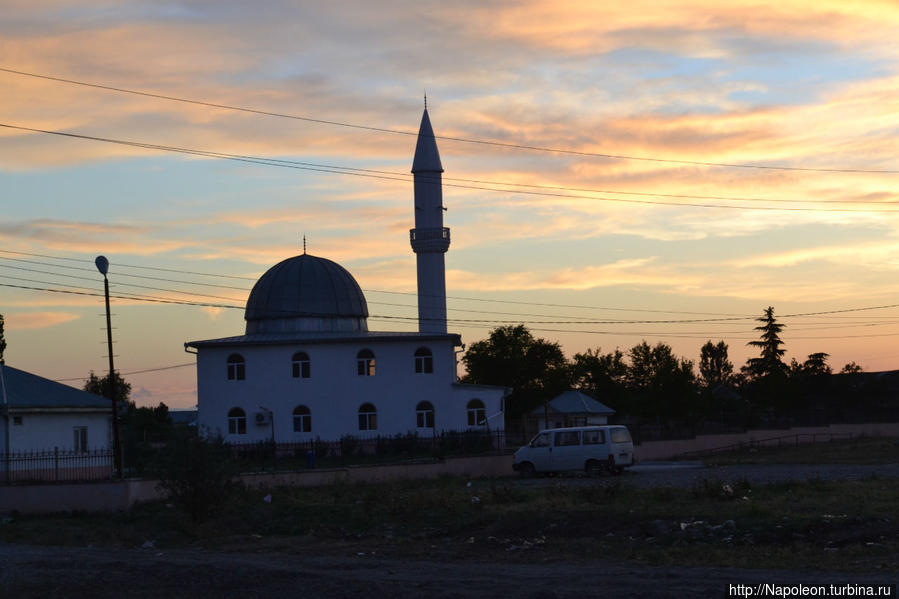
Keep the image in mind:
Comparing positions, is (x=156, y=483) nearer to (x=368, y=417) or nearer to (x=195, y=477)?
(x=195, y=477)

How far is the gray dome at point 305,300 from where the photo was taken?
5416cm

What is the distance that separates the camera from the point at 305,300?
5447 centimetres

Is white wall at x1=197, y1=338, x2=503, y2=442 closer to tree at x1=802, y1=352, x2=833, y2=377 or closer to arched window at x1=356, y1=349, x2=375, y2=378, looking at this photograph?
arched window at x1=356, y1=349, x2=375, y2=378

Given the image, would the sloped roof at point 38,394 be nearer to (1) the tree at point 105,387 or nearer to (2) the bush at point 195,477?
(2) the bush at point 195,477

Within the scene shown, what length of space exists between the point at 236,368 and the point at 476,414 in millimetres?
11634


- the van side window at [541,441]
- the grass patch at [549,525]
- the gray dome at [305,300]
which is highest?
the gray dome at [305,300]

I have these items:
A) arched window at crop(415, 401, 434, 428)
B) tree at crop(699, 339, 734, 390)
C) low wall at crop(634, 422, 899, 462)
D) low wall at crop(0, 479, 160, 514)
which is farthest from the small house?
tree at crop(699, 339, 734, 390)

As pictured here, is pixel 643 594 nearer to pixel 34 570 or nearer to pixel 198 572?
pixel 198 572

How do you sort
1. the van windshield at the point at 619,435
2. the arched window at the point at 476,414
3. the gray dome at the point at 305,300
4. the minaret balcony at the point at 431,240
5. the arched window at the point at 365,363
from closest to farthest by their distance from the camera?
the van windshield at the point at 619,435 < the arched window at the point at 476,414 < the arched window at the point at 365,363 < the gray dome at the point at 305,300 < the minaret balcony at the point at 431,240

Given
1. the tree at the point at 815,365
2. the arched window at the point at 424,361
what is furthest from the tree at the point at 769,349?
the arched window at the point at 424,361

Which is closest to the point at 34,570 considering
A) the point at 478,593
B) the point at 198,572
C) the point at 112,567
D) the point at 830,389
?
the point at 112,567

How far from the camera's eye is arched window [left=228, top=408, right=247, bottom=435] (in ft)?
169

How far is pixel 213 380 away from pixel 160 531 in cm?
3037

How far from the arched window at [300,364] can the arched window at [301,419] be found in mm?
1659
